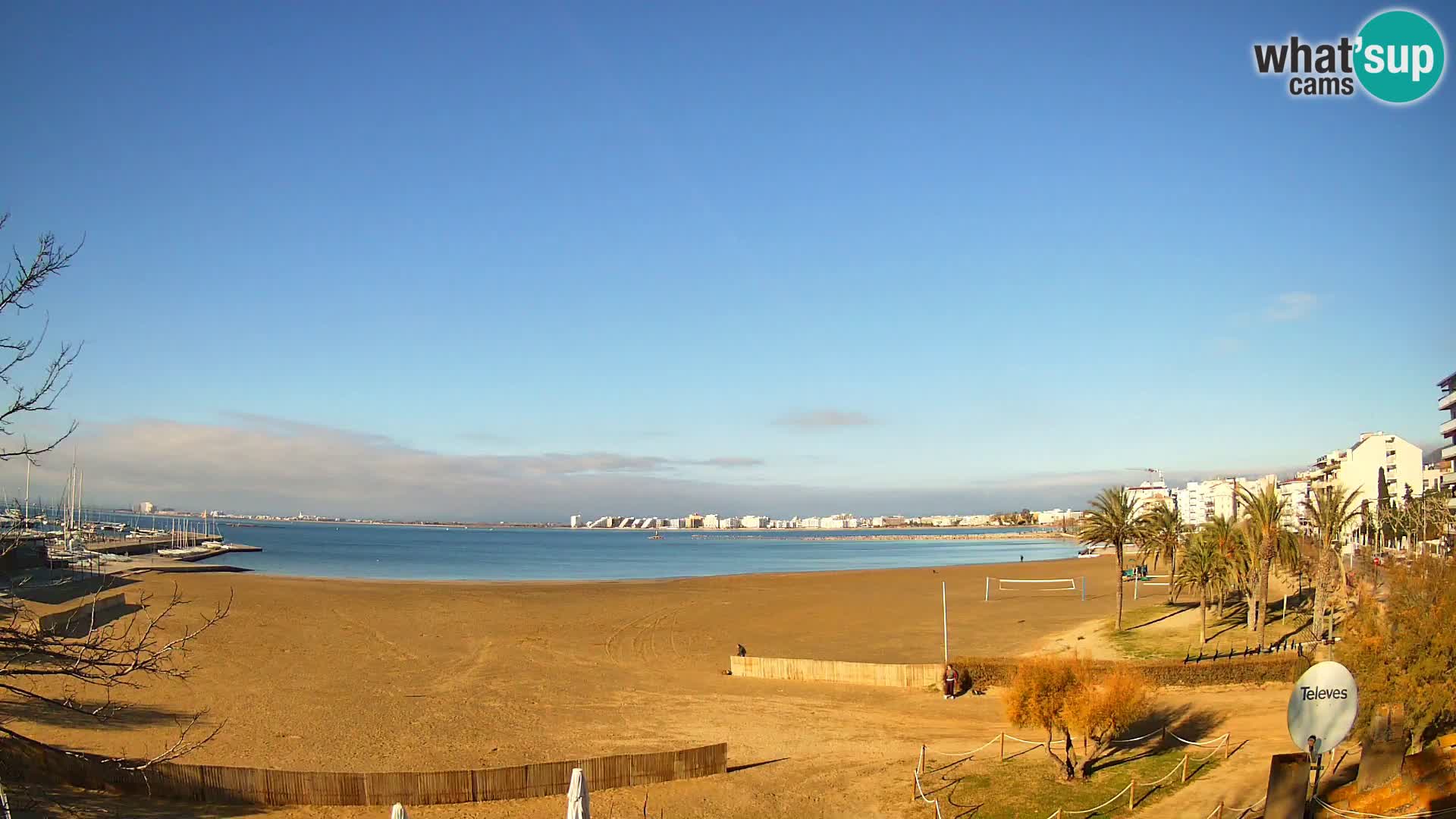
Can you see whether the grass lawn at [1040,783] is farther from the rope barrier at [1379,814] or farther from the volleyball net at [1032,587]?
the volleyball net at [1032,587]

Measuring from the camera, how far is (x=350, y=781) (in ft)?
58.8

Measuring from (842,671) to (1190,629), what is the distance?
17991 mm

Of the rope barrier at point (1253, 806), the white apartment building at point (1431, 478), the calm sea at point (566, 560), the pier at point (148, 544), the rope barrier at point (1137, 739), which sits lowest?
the calm sea at point (566, 560)

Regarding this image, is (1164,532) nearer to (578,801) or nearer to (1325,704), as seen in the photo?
(1325,704)

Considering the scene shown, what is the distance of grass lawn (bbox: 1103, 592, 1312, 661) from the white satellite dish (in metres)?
18.6

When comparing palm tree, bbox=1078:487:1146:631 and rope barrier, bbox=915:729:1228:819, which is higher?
palm tree, bbox=1078:487:1146:631

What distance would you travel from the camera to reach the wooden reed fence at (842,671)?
96.2 feet

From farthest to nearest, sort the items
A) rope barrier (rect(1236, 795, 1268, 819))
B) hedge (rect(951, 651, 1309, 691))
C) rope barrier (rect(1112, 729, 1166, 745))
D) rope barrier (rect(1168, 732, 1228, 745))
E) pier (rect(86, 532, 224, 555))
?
pier (rect(86, 532, 224, 555))
hedge (rect(951, 651, 1309, 691))
rope barrier (rect(1112, 729, 1166, 745))
rope barrier (rect(1168, 732, 1228, 745))
rope barrier (rect(1236, 795, 1268, 819))

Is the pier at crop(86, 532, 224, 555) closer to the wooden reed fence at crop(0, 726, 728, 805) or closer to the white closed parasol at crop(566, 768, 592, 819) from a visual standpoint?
the wooden reed fence at crop(0, 726, 728, 805)

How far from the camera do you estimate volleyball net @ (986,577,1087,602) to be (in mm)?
62938

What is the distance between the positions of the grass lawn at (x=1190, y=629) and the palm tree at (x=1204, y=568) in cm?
54

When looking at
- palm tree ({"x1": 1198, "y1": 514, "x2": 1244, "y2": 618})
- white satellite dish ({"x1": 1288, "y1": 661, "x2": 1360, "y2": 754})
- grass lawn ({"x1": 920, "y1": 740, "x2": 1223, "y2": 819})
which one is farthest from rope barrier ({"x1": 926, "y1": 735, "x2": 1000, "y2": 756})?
palm tree ({"x1": 1198, "y1": 514, "x2": 1244, "y2": 618})

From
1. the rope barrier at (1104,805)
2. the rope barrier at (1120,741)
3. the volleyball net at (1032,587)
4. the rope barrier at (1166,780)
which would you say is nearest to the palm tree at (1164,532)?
the volleyball net at (1032,587)

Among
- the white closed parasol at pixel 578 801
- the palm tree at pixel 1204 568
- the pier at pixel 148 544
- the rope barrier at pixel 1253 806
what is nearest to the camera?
the white closed parasol at pixel 578 801
